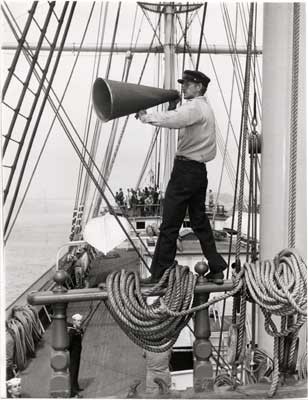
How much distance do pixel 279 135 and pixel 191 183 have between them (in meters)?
0.62

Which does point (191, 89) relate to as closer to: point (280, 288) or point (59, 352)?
point (280, 288)

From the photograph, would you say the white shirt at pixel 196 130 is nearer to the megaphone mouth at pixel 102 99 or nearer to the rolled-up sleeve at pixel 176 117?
the rolled-up sleeve at pixel 176 117

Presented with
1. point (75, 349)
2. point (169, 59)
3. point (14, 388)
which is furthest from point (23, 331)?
point (169, 59)

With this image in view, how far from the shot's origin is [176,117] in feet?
8.54

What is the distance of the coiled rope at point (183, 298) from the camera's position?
2354 mm

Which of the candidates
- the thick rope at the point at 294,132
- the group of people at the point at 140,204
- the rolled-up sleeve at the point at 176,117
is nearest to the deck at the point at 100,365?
the thick rope at the point at 294,132

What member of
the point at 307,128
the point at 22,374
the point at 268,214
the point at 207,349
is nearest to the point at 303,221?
the point at 268,214

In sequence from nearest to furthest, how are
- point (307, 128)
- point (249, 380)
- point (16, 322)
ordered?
point (307, 128)
point (249, 380)
point (16, 322)

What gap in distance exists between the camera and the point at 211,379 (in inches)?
96.9

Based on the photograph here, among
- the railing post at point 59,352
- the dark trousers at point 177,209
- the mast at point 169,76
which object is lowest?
the railing post at point 59,352

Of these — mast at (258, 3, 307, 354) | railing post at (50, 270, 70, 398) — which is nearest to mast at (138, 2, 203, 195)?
mast at (258, 3, 307, 354)

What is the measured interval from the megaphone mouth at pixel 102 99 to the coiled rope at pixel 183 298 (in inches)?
32.4

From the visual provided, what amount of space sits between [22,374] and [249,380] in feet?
10.6

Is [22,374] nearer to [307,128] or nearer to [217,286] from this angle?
[217,286]
